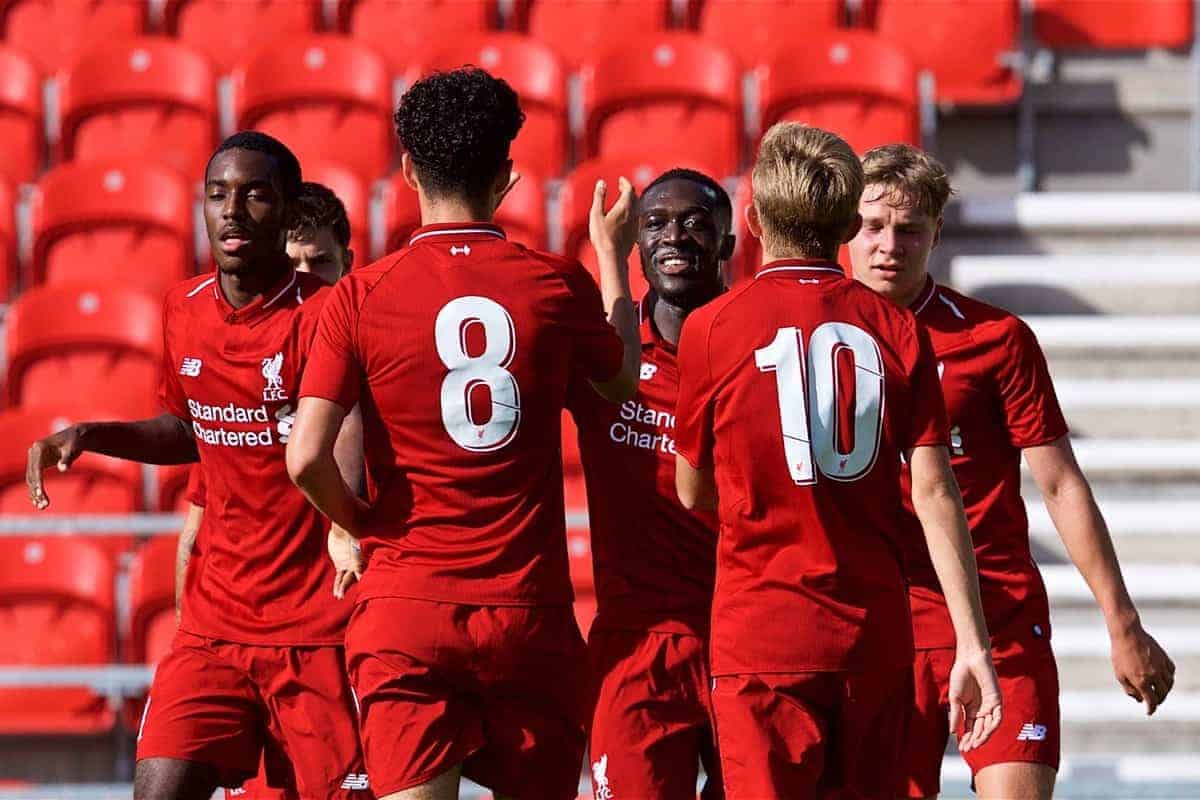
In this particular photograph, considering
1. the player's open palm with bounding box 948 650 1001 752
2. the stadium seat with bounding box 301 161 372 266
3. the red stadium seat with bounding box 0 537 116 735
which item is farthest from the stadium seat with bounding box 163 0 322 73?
the player's open palm with bounding box 948 650 1001 752

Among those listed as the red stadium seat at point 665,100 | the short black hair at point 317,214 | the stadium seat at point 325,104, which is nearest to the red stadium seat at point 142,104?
the stadium seat at point 325,104

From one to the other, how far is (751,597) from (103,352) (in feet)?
17.0

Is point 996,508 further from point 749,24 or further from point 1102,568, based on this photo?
point 749,24

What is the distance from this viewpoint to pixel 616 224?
4.03 m

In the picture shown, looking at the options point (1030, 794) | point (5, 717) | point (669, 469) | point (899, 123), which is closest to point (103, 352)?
point (5, 717)

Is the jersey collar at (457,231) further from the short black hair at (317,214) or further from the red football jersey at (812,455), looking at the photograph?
the short black hair at (317,214)

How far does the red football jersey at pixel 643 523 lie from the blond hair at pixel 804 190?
83cm

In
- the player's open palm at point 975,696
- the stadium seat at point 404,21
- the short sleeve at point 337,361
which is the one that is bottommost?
the player's open palm at point 975,696

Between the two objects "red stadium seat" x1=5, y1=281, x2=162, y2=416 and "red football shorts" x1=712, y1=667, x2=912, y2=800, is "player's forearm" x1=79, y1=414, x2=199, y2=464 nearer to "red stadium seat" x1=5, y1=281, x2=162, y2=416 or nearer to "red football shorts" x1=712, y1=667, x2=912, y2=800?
"red football shorts" x1=712, y1=667, x2=912, y2=800

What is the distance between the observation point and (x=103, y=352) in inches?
319

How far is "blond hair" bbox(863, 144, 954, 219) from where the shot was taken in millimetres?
4359

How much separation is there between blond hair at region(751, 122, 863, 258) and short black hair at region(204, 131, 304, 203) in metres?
1.26

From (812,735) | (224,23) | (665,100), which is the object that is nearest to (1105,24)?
(665,100)

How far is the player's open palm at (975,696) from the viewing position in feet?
10.8
